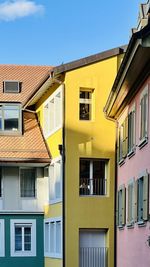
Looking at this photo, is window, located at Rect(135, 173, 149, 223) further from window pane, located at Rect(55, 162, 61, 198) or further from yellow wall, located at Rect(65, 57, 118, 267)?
window pane, located at Rect(55, 162, 61, 198)

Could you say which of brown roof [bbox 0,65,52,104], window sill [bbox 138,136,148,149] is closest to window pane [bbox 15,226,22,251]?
brown roof [bbox 0,65,52,104]

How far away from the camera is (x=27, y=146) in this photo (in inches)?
1121

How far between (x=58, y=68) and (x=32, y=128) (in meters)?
6.18

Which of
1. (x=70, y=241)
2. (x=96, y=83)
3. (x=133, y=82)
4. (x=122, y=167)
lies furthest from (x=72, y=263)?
(x=133, y=82)

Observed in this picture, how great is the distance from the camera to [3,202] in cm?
2844

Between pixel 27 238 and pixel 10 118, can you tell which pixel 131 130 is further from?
pixel 27 238

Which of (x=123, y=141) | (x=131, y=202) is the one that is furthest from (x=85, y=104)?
(x=131, y=202)

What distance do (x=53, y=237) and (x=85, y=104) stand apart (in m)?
6.01

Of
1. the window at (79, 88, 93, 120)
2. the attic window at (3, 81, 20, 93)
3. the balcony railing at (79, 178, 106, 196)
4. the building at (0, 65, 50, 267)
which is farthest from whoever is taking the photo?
the attic window at (3, 81, 20, 93)

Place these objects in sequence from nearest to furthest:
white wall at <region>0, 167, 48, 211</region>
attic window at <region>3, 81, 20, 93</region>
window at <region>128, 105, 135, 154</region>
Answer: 1. window at <region>128, 105, 135, 154</region>
2. white wall at <region>0, 167, 48, 211</region>
3. attic window at <region>3, 81, 20, 93</region>

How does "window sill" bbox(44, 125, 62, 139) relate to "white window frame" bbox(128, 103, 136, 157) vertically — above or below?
above

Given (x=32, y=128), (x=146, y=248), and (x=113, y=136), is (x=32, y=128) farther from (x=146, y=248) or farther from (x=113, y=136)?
(x=146, y=248)

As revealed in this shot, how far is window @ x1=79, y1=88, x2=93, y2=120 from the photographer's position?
989 inches

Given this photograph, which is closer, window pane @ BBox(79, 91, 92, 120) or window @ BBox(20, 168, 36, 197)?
window pane @ BBox(79, 91, 92, 120)
